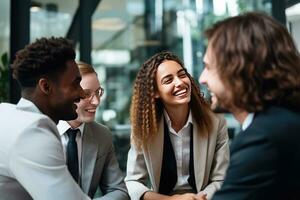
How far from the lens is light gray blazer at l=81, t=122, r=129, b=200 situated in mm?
1979

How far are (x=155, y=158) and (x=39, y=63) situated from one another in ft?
2.55

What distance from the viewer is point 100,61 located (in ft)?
15.2

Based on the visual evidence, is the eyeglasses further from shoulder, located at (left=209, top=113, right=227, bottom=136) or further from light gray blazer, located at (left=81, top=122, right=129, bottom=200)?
shoulder, located at (left=209, top=113, right=227, bottom=136)

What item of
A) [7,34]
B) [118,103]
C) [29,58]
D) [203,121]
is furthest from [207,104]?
[118,103]

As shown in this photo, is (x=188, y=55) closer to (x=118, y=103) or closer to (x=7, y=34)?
(x=118, y=103)

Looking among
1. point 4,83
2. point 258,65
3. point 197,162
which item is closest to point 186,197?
point 197,162

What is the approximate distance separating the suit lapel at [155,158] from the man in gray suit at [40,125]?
545mm

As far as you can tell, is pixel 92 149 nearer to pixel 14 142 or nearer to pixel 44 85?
pixel 44 85

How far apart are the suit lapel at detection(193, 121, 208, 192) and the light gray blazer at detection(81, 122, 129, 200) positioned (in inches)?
12.6

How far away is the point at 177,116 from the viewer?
216cm

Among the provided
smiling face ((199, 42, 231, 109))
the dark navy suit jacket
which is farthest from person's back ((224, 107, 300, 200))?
smiling face ((199, 42, 231, 109))

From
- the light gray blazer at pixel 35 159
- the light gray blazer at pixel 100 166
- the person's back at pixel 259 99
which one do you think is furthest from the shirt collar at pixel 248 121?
the light gray blazer at pixel 100 166

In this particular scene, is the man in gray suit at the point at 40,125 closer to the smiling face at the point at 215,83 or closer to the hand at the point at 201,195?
the smiling face at the point at 215,83

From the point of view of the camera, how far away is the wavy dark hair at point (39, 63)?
152 cm
